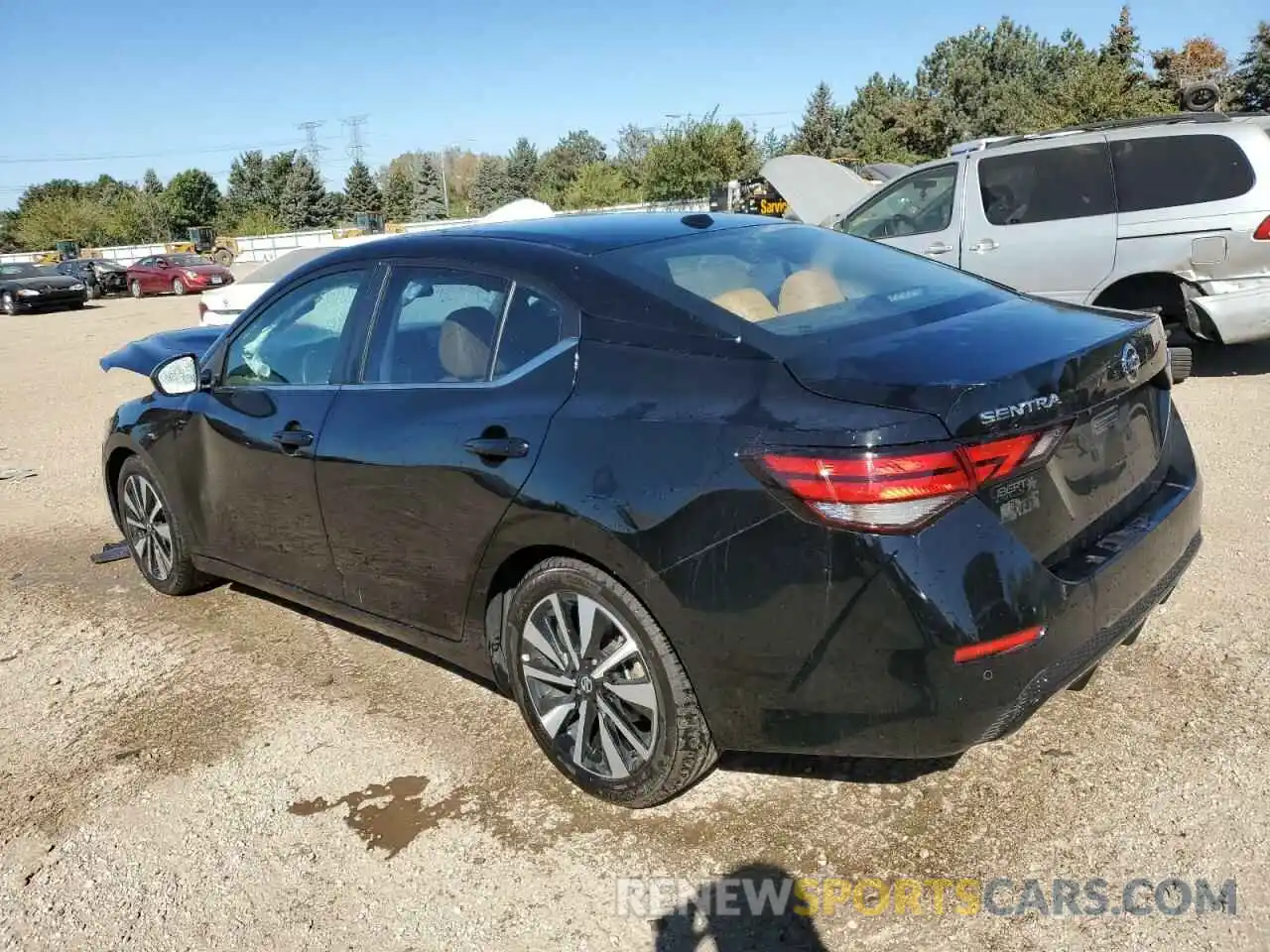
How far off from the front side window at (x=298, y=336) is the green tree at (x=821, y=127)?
6673 cm

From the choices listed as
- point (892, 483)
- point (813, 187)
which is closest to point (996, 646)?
point (892, 483)

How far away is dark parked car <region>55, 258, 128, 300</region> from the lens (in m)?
33.3

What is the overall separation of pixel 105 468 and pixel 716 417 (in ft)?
12.9

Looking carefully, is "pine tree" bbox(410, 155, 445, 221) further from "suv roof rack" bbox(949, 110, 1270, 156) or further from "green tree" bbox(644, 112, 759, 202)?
"suv roof rack" bbox(949, 110, 1270, 156)

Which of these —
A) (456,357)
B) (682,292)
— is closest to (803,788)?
(682,292)

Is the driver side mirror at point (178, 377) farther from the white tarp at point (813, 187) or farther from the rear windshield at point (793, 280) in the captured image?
the white tarp at point (813, 187)

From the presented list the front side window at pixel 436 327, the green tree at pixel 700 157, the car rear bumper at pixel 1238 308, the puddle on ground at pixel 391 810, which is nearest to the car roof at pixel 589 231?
the front side window at pixel 436 327

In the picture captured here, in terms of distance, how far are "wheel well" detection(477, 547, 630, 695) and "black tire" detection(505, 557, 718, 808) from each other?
0.10ft

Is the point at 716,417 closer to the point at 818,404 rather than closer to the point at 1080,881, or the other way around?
the point at 818,404

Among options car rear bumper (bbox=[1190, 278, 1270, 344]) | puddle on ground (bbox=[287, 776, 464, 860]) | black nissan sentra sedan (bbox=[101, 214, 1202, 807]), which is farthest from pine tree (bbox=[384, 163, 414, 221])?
puddle on ground (bbox=[287, 776, 464, 860])

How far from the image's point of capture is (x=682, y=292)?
290cm

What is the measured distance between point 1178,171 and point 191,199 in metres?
93.7

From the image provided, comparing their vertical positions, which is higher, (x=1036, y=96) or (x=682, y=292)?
(x=1036, y=96)

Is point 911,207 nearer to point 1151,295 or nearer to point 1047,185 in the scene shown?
point 1047,185
